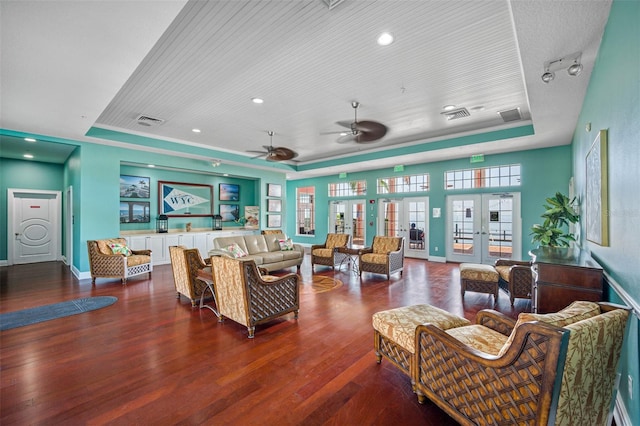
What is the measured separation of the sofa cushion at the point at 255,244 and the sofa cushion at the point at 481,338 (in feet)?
16.5

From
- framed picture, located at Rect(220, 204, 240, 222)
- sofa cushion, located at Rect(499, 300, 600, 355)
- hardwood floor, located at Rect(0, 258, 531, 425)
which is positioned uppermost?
framed picture, located at Rect(220, 204, 240, 222)

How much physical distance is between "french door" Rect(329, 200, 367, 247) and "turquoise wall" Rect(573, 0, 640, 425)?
7688mm

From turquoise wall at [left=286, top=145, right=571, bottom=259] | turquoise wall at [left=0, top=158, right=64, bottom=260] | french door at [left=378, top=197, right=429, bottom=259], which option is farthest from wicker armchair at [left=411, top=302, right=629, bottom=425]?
turquoise wall at [left=0, top=158, right=64, bottom=260]

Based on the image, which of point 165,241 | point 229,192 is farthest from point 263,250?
point 229,192

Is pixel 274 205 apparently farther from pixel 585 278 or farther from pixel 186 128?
pixel 585 278

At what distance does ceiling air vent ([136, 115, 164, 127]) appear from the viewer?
17.4 ft

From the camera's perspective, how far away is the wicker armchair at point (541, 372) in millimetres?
1246

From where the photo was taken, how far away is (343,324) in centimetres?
348

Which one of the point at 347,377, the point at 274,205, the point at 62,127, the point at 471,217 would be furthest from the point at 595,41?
the point at 274,205

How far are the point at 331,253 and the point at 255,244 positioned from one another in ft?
6.07

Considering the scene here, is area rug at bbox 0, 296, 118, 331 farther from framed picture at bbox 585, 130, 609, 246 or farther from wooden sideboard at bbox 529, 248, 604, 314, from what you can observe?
framed picture at bbox 585, 130, 609, 246

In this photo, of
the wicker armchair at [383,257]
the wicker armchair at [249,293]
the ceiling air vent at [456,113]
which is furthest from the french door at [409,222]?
the wicker armchair at [249,293]

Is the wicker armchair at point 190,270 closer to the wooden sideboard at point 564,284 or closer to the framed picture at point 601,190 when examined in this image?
the wooden sideboard at point 564,284

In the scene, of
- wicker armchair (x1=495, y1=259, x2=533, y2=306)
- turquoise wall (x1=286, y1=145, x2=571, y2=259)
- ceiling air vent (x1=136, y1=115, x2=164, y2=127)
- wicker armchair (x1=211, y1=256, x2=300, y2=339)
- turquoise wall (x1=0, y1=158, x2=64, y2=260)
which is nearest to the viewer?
wicker armchair (x1=211, y1=256, x2=300, y2=339)
